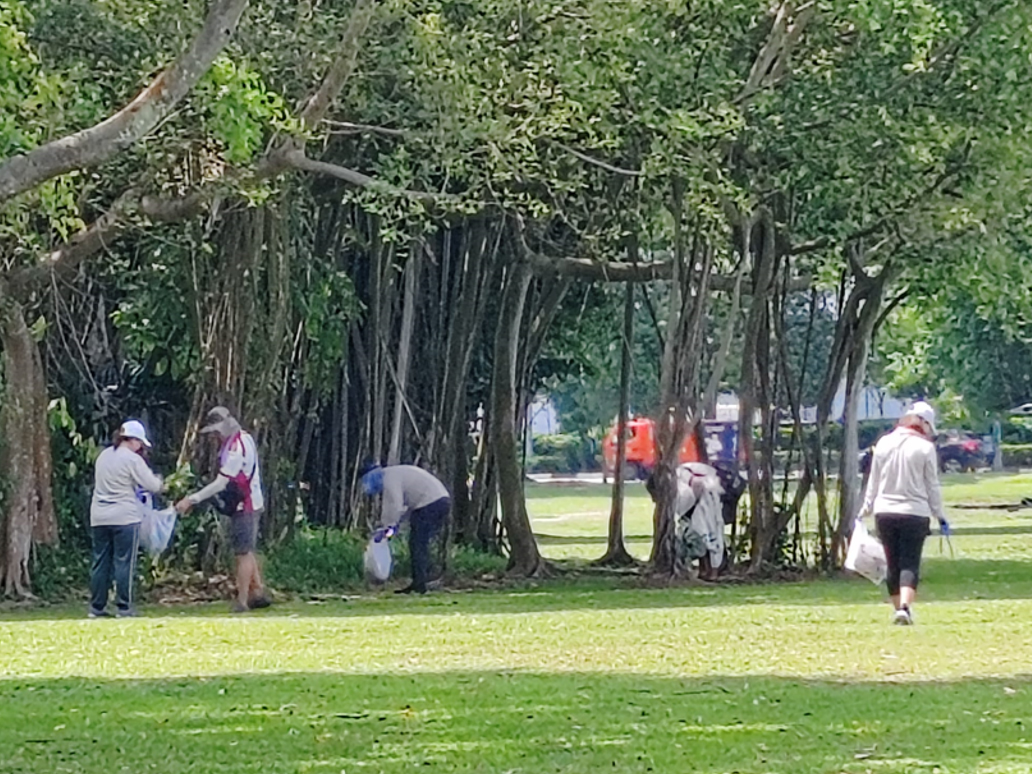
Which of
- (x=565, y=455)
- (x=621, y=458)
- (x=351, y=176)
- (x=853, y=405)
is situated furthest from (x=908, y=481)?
(x=565, y=455)

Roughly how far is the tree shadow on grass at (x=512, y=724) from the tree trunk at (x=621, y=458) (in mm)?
13549

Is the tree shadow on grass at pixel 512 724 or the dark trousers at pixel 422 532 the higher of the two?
the dark trousers at pixel 422 532

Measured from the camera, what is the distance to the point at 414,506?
23.0m

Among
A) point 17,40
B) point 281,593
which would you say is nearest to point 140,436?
point 281,593

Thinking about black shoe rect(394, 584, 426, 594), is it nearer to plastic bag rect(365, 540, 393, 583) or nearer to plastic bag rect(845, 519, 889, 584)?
plastic bag rect(365, 540, 393, 583)

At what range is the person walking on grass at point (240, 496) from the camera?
20359 mm

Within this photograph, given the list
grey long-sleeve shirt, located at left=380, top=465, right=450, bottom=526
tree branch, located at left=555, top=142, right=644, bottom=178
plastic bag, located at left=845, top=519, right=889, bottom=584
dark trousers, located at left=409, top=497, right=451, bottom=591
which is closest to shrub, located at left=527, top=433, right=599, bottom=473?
dark trousers, located at left=409, top=497, right=451, bottom=591

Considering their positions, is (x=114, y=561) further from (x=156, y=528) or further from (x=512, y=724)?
(x=512, y=724)

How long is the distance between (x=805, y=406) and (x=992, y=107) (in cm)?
740

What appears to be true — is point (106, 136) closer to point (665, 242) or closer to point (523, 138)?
point (523, 138)

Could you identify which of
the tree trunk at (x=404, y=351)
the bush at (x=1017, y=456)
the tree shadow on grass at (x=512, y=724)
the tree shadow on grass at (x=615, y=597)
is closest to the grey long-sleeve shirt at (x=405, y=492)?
the tree shadow on grass at (x=615, y=597)

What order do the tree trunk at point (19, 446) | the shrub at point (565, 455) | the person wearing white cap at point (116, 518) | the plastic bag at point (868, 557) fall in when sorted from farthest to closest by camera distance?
the shrub at point (565, 455) < the tree trunk at point (19, 446) < the person wearing white cap at point (116, 518) < the plastic bag at point (868, 557)

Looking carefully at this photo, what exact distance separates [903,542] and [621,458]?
34.9ft

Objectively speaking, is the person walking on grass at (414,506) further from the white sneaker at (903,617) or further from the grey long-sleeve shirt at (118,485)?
the white sneaker at (903,617)
